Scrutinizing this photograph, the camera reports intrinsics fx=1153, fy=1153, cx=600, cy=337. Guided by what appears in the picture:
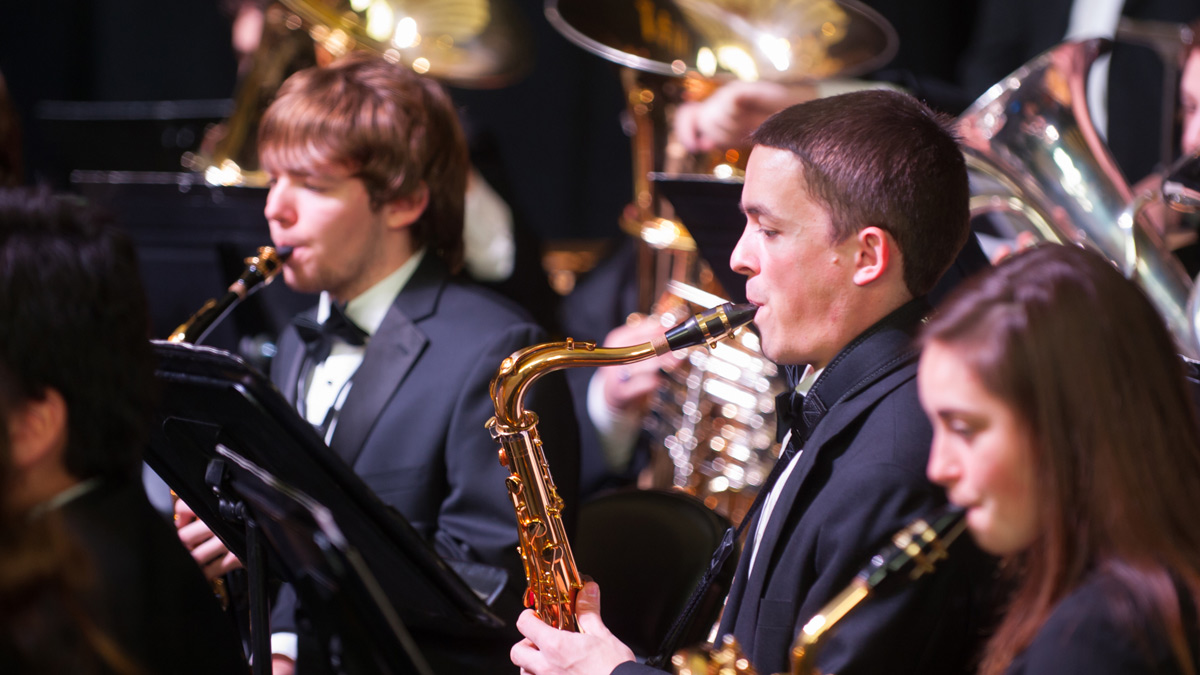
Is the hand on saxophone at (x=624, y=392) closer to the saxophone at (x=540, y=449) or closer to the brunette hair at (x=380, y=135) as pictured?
the brunette hair at (x=380, y=135)

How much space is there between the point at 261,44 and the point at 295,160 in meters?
1.23

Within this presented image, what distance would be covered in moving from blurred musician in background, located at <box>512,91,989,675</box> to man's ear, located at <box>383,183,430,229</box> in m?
1.00

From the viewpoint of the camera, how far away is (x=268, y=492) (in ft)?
4.30

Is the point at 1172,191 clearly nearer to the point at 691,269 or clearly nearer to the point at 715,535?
the point at 715,535

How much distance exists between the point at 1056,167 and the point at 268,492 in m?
2.07

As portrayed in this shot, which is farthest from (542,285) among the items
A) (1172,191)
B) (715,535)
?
(1172,191)

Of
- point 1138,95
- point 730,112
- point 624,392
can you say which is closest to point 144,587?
point 730,112

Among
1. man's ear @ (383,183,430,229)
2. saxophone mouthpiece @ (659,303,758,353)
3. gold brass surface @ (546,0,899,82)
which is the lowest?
man's ear @ (383,183,430,229)

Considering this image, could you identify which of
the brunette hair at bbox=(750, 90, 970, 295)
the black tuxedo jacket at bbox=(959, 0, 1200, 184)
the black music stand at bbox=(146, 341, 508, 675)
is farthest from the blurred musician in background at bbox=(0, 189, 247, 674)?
the black tuxedo jacket at bbox=(959, 0, 1200, 184)

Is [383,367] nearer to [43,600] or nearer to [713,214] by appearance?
[713,214]

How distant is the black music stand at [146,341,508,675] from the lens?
4.28 feet

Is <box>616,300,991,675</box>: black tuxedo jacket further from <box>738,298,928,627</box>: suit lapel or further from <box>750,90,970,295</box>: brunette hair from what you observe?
<box>750,90,970,295</box>: brunette hair

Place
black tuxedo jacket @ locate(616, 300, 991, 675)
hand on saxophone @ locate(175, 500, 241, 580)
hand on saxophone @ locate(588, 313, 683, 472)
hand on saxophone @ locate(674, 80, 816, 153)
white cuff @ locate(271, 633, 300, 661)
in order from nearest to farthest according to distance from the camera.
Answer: black tuxedo jacket @ locate(616, 300, 991, 675) < hand on saxophone @ locate(175, 500, 241, 580) < white cuff @ locate(271, 633, 300, 661) < hand on saxophone @ locate(674, 80, 816, 153) < hand on saxophone @ locate(588, 313, 683, 472)

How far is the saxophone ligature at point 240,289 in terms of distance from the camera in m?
2.37
